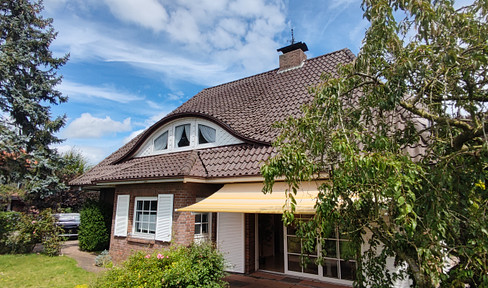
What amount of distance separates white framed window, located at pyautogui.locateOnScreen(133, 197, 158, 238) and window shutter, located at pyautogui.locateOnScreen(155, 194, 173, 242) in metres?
0.78

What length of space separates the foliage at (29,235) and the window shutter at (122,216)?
489cm

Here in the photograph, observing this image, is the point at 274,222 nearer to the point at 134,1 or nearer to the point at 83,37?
the point at 134,1

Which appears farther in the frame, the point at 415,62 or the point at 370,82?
the point at 370,82

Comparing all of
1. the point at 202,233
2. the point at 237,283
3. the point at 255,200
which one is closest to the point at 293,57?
the point at 255,200

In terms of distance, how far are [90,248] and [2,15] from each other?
18466 mm

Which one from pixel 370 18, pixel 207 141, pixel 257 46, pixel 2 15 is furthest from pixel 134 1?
pixel 2 15

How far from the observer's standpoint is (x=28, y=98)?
20.3 m

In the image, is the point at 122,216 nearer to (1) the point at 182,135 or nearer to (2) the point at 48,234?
(1) the point at 182,135

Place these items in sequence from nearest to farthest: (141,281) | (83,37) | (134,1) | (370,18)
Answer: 1. (370,18)
2. (141,281)
3. (134,1)
4. (83,37)

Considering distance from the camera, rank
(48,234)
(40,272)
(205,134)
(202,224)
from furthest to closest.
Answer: (48,234), (205,134), (202,224), (40,272)

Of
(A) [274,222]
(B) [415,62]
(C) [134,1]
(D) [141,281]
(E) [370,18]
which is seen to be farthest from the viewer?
(A) [274,222]

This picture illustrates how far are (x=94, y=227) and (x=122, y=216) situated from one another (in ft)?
14.9

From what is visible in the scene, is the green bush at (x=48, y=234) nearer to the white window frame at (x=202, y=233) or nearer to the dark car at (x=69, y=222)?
the dark car at (x=69, y=222)

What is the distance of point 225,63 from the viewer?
15781mm
